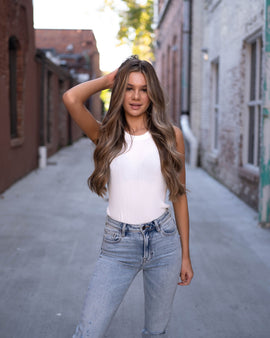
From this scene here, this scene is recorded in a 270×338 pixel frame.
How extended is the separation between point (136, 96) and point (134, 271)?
2.65ft

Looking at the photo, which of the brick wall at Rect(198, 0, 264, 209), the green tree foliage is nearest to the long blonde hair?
the brick wall at Rect(198, 0, 264, 209)

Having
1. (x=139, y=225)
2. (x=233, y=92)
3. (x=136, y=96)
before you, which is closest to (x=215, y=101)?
(x=233, y=92)

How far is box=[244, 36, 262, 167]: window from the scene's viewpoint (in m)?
8.12

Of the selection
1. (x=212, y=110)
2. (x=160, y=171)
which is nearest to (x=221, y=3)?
(x=212, y=110)

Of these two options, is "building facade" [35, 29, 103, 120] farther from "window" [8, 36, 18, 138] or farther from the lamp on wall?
"window" [8, 36, 18, 138]

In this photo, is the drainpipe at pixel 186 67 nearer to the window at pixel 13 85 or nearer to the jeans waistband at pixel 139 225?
the window at pixel 13 85

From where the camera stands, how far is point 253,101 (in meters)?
8.41

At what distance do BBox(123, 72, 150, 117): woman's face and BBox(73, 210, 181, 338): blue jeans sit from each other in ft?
1.68

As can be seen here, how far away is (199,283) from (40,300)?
141 centimetres

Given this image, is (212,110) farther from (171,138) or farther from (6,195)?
(171,138)

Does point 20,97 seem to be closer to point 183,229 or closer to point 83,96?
point 83,96

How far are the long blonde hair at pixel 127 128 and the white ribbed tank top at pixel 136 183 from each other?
3 centimetres

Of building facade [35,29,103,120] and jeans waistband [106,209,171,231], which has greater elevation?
building facade [35,29,103,120]

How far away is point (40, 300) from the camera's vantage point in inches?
158
